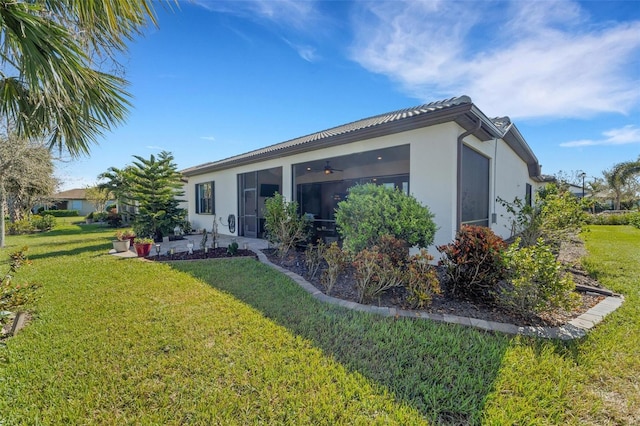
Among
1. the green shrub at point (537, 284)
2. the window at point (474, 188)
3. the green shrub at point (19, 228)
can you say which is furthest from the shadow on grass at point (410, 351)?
the green shrub at point (19, 228)

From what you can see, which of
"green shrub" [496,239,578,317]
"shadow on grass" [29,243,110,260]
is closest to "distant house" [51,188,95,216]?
"shadow on grass" [29,243,110,260]

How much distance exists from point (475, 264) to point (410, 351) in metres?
2.11

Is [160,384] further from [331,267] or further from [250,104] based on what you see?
[250,104]

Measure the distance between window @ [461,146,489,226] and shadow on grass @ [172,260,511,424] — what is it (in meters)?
4.12

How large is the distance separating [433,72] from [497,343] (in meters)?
7.26

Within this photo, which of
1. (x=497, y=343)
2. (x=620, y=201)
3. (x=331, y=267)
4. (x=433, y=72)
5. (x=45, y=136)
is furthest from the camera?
(x=620, y=201)

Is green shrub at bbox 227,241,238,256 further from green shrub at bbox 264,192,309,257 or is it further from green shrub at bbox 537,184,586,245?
green shrub at bbox 537,184,586,245

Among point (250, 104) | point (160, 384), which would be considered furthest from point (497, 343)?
point (250, 104)

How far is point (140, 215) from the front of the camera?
1033 cm

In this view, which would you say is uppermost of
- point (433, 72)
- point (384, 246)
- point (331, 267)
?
point (433, 72)

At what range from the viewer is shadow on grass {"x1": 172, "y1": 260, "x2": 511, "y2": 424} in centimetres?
224

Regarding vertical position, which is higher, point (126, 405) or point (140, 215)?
point (140, 215)

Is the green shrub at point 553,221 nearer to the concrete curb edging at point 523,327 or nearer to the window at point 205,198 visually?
the concrete curb edging at point 523,327

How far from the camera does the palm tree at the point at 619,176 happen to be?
26.0 m
